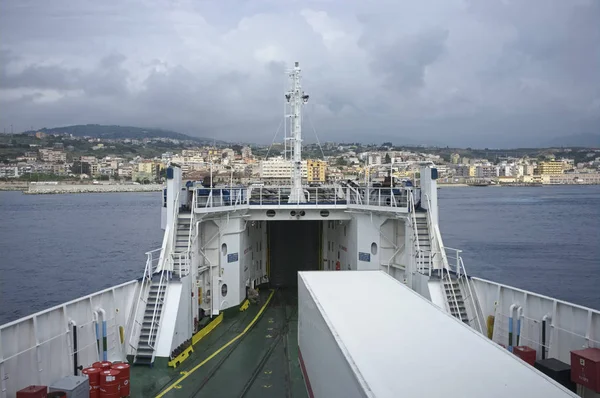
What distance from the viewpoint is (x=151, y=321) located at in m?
12.4

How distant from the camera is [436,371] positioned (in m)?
5.76

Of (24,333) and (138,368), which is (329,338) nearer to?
(24,333)

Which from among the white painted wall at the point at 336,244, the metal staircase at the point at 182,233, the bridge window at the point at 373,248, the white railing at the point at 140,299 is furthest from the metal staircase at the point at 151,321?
the white painted wall at the point at 336,244

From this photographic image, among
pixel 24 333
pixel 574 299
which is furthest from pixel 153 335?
pixel 574 299

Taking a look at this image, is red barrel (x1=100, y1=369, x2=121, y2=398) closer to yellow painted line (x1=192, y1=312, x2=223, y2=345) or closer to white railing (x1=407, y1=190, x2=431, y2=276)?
yellow painted line (x1=192, y1=312, x2=223, y2=345)

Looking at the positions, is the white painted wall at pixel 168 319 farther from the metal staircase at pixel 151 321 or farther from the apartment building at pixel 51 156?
the apartment building at pixel 51 156

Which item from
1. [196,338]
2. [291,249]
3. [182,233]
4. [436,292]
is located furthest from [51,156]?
[436,292]

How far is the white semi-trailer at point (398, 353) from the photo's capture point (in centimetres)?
529

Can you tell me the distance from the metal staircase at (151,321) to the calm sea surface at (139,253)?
15.6 meters

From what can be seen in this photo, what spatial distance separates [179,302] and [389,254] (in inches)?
285

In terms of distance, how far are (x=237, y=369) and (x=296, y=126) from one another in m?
10.6

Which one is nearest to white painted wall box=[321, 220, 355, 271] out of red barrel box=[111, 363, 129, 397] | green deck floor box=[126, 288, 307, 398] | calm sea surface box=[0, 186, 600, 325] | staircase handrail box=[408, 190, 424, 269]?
staircase handrail box=[408, 190, 424, 269]

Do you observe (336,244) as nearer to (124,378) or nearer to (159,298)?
(159,298)

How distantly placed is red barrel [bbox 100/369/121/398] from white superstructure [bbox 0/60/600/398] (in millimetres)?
988
